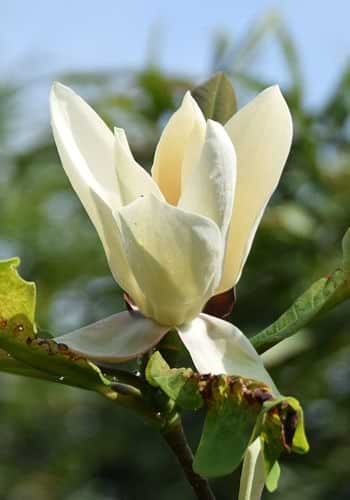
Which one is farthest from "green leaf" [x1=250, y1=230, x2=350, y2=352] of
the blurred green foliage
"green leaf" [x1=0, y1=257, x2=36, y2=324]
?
the blurred green foliage

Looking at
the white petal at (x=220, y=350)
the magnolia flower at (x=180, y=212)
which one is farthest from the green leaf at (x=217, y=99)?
the white petal at (x=220, y=350)

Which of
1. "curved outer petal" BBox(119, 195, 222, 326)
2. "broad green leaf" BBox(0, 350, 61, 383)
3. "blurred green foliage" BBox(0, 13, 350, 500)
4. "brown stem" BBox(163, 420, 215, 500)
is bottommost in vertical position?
"blurred green foliage" BBox(0, 13, 350, 500)

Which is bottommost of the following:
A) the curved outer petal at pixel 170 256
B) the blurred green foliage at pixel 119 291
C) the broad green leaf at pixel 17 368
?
the blurred green foliage at pixel 119 291

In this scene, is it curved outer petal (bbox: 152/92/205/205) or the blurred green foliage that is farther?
the blurred green foliage

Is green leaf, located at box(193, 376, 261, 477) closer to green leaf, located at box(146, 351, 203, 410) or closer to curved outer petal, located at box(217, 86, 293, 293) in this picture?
green leaf, located at box(146, 351, 203, 410)

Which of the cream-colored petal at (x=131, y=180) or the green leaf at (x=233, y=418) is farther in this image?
the cream-colored petal at (x=131, y=180)

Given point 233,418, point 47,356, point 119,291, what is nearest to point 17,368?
point 47,356

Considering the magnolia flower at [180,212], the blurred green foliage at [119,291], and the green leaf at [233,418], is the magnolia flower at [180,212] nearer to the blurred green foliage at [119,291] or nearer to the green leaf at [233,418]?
the green leaf at [233,418]
